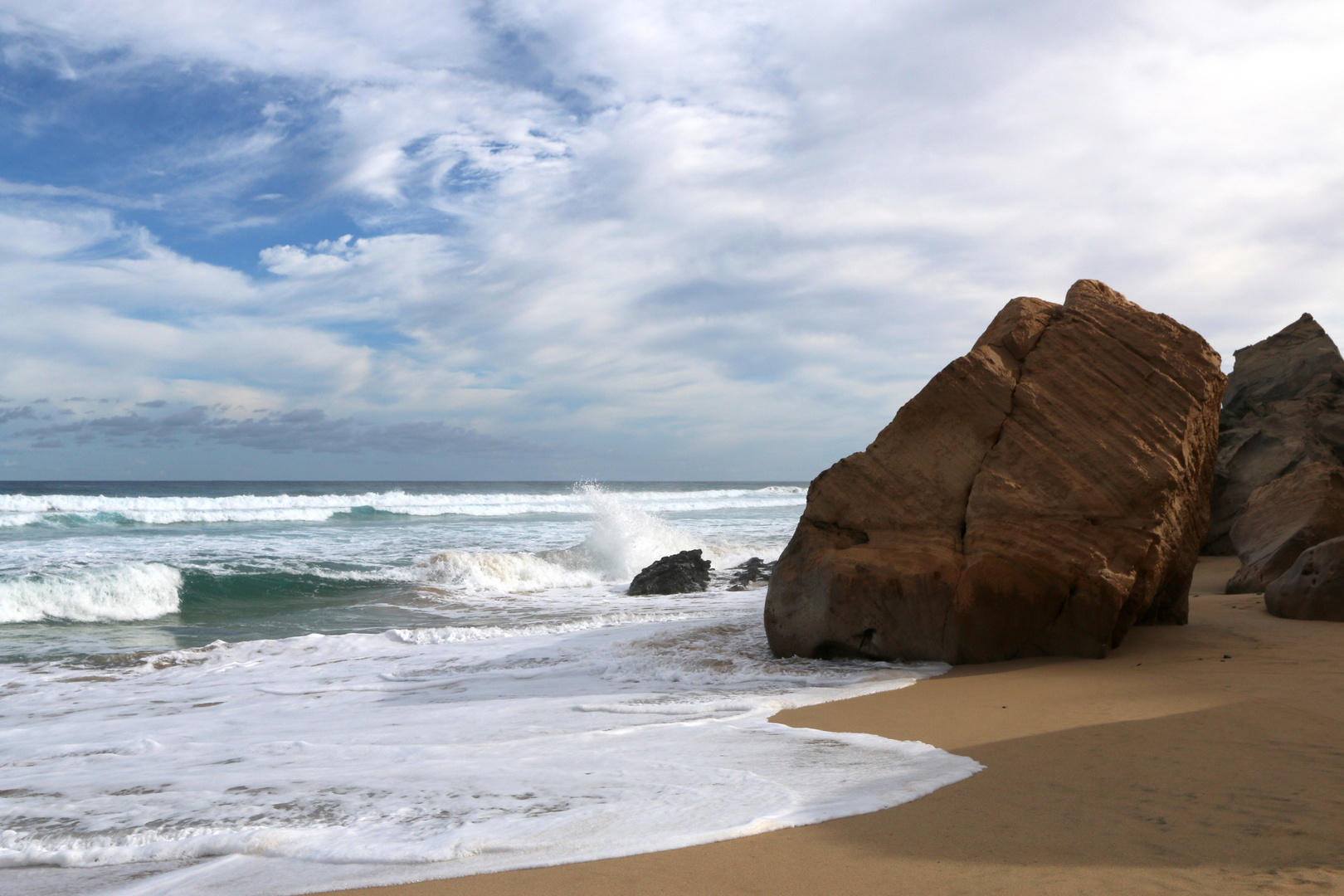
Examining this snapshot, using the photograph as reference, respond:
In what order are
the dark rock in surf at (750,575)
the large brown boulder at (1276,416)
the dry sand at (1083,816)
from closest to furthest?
the dry sand at (1083,816) < the large brown boulder at (1276,416) < the dark rock in surf at (750,575)

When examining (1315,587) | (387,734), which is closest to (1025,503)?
(1315,587)

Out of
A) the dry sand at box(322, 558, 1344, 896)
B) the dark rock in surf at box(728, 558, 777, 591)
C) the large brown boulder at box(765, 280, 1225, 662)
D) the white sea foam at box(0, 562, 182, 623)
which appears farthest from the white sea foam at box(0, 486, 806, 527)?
the dry sand at box(322, 558, 1344, 896)

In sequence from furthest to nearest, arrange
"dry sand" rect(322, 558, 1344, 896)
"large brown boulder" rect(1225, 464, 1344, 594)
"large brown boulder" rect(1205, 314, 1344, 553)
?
"large brown boulder" rect(1205, 314, 1344, 553) < "large brown boulder" rect(1225, 464, 1344, 594) < "dry sand" rect(322, 558, 1344, 896)

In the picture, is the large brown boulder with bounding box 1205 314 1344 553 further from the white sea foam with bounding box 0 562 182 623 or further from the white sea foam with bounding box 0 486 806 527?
the white sea foam with bounding box 0 562 182 623

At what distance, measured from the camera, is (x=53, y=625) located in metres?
11.1

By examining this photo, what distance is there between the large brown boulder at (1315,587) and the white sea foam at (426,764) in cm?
297

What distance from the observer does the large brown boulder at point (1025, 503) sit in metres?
5.82

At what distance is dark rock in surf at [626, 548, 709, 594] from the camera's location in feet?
42.0

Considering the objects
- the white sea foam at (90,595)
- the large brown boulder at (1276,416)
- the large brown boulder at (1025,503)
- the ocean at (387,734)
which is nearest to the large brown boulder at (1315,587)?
the large brown boulder at (1025,503)

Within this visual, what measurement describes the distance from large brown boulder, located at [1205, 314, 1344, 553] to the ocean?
7306mm

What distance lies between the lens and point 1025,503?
6000 millimetres

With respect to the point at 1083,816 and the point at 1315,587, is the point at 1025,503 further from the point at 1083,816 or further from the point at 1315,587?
the point at 1083,816

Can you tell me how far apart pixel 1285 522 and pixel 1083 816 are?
750cm

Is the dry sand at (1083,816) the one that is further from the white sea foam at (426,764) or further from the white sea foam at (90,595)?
the white sea foam at (90,595)
